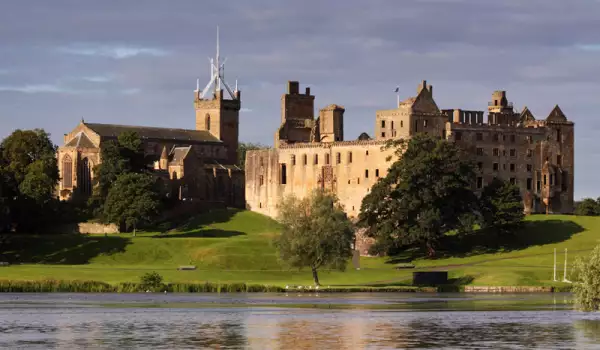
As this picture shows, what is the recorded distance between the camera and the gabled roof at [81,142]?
608ft

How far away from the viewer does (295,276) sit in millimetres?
124750

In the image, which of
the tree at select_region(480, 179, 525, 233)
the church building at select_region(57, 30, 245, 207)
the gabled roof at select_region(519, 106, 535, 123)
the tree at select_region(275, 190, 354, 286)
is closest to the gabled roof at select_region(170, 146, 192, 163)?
the church building at select_region(57, 30, 245, 207)

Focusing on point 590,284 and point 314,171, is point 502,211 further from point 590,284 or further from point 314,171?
point 590,284

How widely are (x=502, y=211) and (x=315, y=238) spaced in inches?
1431

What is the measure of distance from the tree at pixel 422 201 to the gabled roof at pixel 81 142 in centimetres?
4947

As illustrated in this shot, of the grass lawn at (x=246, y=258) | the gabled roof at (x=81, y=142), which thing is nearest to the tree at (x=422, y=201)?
the grass lawn at (x=246, y=258)

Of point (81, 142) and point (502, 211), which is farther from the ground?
point (81, 142)

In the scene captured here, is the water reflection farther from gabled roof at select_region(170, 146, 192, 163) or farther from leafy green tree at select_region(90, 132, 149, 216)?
gabled roof at select_region(170, 146, 192, 163)

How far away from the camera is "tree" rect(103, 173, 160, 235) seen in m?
159

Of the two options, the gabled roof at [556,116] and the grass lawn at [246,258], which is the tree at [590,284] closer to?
the grass lawn at [246,258]

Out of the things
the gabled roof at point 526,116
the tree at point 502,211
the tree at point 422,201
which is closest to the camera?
the tree at point 422,201

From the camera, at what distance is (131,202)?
528ft

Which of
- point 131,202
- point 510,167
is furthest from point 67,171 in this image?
point 510,167

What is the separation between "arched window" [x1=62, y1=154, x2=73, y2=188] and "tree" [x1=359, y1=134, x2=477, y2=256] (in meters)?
48.1
